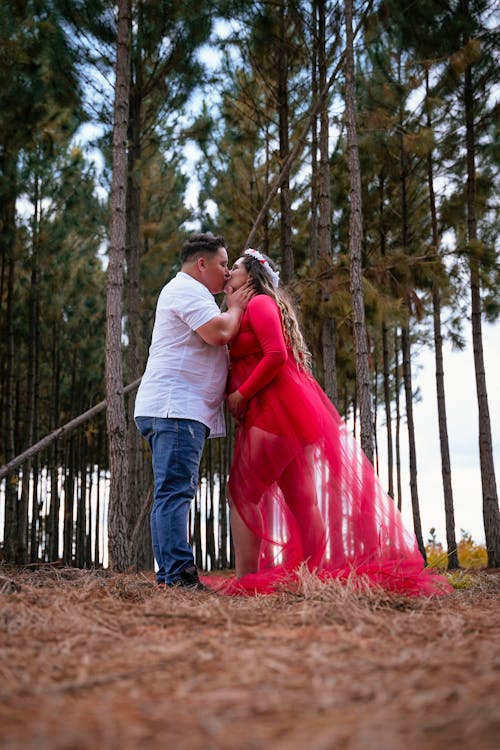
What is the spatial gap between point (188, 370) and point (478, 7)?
9.12 m

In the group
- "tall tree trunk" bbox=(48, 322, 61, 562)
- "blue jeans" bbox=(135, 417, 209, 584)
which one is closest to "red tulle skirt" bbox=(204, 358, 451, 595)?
"blue jeans" bbox=(135, 417, 209, 584)

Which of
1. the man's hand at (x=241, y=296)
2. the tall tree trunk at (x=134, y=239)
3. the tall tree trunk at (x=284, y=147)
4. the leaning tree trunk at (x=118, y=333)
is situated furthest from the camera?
the tall tree trunk at (x=284, y=147)

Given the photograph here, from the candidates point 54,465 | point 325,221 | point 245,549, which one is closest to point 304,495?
point 245,549

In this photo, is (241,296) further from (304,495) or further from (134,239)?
(134,239)

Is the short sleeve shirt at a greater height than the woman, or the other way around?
the short sleeve shirt

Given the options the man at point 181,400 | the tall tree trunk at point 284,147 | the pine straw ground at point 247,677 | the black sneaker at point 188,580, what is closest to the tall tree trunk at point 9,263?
the tall tree trunk at point 284,147

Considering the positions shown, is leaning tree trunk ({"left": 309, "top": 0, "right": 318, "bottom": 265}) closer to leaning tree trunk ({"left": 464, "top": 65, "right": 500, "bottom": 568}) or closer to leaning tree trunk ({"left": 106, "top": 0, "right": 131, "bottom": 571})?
leaning tree trunk ({"left": 464, "top": 65, "right": 500, "bottom": 568})

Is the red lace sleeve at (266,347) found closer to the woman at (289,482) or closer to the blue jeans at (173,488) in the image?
the woman at (289,482)

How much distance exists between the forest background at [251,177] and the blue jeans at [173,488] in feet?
10.4

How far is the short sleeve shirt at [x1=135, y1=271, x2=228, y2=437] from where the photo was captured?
372 centimetres

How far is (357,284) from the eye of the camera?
20.5ft

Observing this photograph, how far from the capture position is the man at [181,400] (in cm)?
362

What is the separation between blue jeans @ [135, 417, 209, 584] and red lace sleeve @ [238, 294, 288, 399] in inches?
14.6

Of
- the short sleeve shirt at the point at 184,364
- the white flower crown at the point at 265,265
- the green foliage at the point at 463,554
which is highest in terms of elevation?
the white flower crown at the point at 265,265
